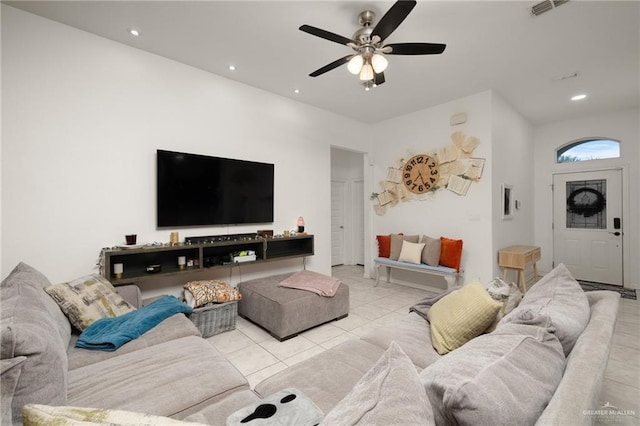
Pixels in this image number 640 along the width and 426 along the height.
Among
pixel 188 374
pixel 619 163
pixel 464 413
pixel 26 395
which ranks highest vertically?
pixel 619 163

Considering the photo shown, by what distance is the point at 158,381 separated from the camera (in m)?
1.31

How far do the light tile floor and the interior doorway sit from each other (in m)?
2.55

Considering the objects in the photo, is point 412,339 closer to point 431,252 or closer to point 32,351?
point 32,351

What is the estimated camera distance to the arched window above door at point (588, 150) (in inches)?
184

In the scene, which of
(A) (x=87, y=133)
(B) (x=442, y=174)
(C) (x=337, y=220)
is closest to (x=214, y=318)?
(A) (x=87, y=133)

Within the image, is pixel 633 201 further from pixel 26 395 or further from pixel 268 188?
pixel 26 395

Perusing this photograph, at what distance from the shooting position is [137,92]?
9.26ft

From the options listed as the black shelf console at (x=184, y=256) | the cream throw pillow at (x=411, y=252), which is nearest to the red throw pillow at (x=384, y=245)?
the cream throw pillow at (x=411, y=252)

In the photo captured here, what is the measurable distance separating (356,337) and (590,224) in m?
5.14

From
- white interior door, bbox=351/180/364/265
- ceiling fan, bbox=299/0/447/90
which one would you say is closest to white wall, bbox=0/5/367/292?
ceiling fan, bbox=299/0/447/90

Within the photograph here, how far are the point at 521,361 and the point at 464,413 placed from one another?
341mm

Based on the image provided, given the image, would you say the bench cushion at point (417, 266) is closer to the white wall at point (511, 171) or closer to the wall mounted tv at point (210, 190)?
the white wall at point (511, 171)

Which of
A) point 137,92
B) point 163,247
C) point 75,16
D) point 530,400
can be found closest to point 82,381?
point 163,247

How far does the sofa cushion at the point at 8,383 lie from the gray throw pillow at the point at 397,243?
4201 millimetres
